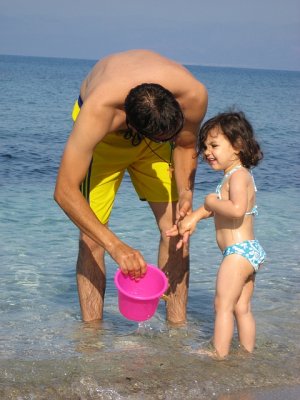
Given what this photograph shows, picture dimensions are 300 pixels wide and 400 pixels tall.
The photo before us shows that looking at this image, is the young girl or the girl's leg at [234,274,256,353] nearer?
the young girl

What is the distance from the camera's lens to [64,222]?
8.62 m

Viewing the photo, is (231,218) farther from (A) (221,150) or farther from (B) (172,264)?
(B) (172,264)

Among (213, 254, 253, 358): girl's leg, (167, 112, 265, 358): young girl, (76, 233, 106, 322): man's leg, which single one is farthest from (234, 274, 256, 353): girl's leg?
(76, 233, 106, 322): man's leg

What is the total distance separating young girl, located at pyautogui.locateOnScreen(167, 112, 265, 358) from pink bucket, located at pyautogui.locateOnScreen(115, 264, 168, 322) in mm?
266

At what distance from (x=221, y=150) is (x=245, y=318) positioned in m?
0.99

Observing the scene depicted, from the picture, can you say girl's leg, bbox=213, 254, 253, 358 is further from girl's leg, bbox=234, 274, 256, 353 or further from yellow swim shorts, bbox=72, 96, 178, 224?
yellow swim shorts, bbox=72, 96, 178, 224

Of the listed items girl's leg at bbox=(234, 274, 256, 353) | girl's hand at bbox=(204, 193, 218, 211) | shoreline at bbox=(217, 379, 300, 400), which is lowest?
shoreline at bbox=(217, 379, 300, 400)

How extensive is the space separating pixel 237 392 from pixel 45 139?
13316mm

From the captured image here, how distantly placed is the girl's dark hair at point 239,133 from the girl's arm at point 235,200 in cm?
11

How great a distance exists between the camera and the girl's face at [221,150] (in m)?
4.48

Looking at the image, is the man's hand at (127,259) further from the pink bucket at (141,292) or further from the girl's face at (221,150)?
the girl's face at (221,150)

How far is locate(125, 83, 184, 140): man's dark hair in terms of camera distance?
13.4 ft

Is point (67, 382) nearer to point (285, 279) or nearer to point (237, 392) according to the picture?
point (237, 392)

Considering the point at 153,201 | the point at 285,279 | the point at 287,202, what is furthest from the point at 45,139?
the point at 153,201
